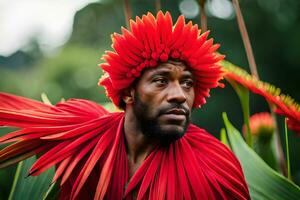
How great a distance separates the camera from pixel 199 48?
4.05ft

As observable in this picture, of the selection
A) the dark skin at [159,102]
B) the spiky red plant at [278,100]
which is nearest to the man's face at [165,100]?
the dark skin at [159,102]

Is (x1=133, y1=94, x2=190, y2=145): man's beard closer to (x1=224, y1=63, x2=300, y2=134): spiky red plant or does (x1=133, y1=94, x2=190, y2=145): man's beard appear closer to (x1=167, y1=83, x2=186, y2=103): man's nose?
(x1=167, y1=83, x2=186, y2=103): man's nose

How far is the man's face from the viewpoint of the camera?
3.89ft

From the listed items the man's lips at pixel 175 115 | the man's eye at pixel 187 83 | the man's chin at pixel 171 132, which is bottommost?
the man's chin at pixel 171 132

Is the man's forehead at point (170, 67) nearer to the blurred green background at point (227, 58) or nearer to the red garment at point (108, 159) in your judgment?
the red garment at point (108, 159)

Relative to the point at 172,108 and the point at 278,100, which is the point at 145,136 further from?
the point at 278,100

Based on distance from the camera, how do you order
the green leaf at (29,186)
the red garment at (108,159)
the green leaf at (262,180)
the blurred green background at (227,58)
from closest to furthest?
the red garment at (108,159) → the green leaf at (262,180) → the green leaf at (29,186) → the blurred green background at (227,58)

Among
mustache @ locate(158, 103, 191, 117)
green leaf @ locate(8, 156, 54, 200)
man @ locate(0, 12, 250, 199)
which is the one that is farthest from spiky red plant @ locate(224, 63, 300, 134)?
green leaf @ locate(8, 156, 54, 200)

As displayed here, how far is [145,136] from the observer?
4.16 ft

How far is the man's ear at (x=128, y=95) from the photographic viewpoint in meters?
1.29

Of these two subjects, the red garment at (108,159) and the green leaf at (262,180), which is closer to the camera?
the red garment at (108,159)

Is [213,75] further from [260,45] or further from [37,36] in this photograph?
[37,36]

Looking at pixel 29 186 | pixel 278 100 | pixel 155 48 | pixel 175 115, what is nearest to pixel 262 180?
pixel 278 100

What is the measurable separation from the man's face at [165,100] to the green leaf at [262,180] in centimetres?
24
